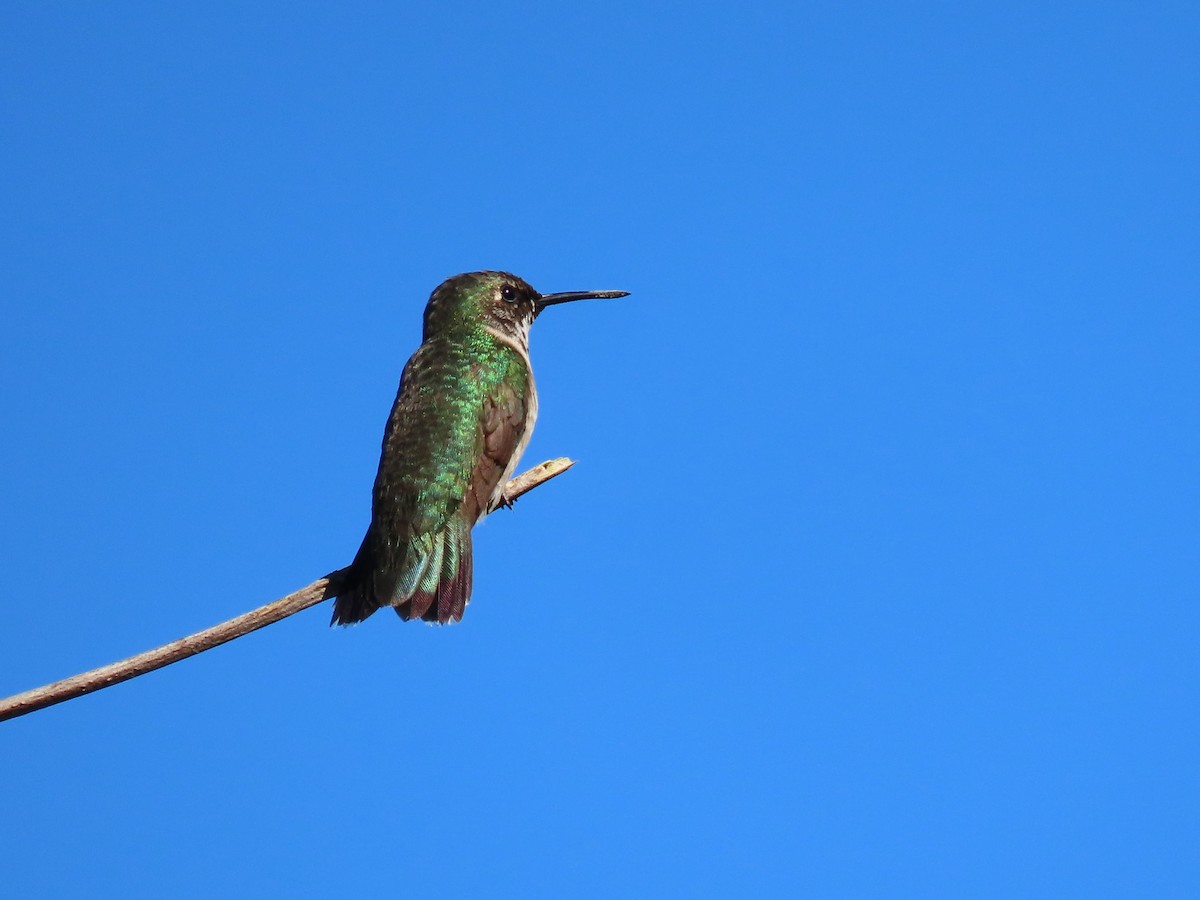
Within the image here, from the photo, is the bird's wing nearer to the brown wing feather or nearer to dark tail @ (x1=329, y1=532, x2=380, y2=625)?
the brown wing feather

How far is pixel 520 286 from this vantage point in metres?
9.72

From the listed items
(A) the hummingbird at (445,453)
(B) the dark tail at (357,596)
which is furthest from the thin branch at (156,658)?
(A) the hummingbird at (445,453)

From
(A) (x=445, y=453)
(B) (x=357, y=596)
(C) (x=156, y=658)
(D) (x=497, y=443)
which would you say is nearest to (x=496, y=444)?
(D) (x=497, y=443)

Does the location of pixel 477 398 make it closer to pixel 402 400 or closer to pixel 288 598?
pixel 402 400

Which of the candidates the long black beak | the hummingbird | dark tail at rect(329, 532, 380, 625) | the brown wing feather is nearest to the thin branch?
dark tail at rect(329, 532, 380, 625)

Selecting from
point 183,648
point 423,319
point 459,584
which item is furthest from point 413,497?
point 183,648

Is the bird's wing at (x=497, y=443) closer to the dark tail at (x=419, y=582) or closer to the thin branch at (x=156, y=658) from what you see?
the dark tail at (x=419, y=582)

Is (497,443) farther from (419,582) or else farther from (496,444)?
(419,582)

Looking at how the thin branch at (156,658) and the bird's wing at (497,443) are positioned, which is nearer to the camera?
the thin branch at (156,658)

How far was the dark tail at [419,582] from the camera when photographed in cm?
739

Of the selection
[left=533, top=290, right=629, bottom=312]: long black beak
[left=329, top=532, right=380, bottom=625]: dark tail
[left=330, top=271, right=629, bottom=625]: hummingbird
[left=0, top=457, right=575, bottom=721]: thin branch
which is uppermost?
[left=533, top=290, right=629, bottom=312]: long black beak

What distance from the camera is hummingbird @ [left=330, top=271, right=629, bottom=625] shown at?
7.62 m

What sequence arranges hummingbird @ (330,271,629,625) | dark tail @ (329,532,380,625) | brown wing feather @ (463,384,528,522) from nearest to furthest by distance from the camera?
dark tail @ (329,532,380,625)
hummingbird @ (330,271,629,625)
brown wing feather @ (463,384,528,522)

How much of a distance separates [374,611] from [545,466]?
1.38 metres
